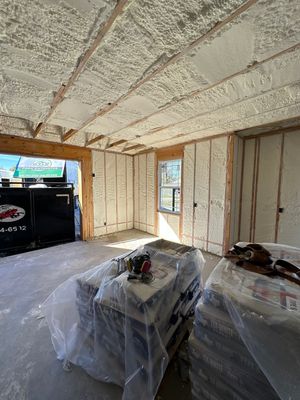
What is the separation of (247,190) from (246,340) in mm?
3388

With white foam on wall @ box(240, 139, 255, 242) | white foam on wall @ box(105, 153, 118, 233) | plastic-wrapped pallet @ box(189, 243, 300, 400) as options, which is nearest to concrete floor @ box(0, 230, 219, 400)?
plastic-wrapped pallet @ box(189, 243, 300, 400)

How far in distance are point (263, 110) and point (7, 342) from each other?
12.5 feet

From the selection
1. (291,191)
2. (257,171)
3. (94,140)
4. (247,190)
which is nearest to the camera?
(291,191)

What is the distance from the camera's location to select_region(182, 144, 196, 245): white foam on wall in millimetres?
3934

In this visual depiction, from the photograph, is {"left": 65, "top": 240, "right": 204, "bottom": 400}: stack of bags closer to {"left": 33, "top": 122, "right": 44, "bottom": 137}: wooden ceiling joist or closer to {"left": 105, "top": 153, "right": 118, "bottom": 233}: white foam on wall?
{"left": 33, "top": 122, "right": 44, "bottom": 137}: wooden ceiling joist

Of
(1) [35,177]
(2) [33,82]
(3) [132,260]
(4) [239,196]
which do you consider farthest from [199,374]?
(1) [35,177]

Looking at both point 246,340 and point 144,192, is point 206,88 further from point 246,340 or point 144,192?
point 144,192

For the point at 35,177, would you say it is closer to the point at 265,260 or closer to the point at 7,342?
the point at 7,342

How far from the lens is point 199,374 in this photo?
3.35ft

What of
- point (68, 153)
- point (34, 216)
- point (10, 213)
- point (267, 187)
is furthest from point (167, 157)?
point (10, 213)

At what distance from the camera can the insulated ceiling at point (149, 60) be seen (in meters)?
1.03

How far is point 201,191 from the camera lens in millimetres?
3812

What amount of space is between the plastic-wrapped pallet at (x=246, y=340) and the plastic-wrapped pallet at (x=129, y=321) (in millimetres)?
265

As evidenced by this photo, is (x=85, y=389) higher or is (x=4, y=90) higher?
(x=4, y=90)
